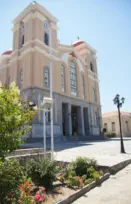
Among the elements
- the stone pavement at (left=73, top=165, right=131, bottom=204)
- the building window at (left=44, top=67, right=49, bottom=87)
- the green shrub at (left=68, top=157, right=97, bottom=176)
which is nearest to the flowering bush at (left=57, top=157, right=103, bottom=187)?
the green shrub at (left=68, top=157, right=97, bottom=176)

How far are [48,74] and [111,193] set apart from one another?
20455 millimetres

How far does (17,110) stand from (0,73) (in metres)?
27.8

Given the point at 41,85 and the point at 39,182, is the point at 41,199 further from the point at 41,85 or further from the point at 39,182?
the point at 41,85

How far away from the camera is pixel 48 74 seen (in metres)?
→ 23.1

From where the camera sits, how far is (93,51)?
36562mm

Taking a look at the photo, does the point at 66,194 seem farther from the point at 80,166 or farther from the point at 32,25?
the point at 32,25

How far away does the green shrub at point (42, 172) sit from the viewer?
429cm

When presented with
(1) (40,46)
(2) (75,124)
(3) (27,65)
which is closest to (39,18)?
(1) (40,46)

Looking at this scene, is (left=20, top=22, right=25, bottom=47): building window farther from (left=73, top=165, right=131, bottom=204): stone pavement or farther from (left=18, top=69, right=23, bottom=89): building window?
(left=73, top=165, right=131, bottom=204): stone pavement

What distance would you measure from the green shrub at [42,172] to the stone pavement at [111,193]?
3.15 ft

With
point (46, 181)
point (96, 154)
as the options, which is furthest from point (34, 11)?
point (46, 181)

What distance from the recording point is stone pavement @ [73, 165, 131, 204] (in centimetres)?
367

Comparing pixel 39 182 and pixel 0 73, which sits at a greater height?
pixel 0 73

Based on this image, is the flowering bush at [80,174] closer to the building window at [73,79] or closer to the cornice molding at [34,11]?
the building window at [73,79]
